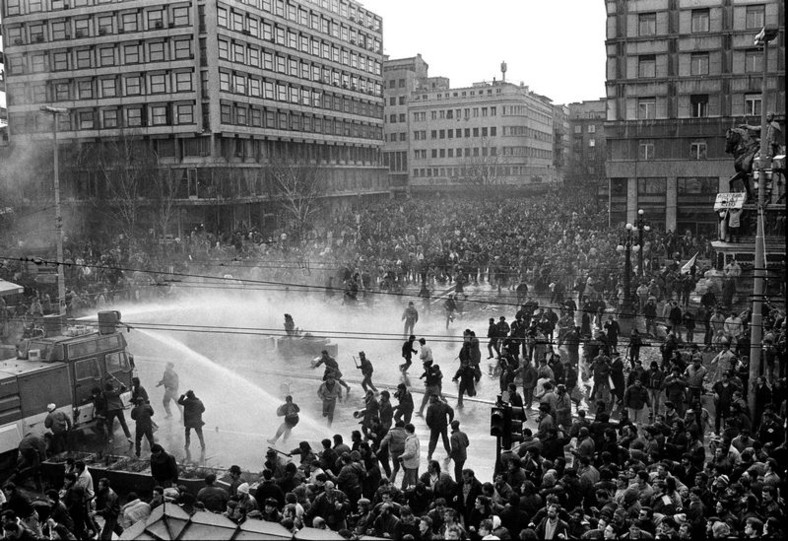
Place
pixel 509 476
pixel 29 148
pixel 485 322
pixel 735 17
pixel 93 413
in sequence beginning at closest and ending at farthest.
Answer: pixel 509 476 → pixel 93 413 → pixel 485 322 → pixel 735 17 → pixel 29 148

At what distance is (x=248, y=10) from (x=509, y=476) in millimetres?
56233

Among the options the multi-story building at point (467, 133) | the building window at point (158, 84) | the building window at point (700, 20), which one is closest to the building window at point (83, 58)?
the building window at point (158, 84)

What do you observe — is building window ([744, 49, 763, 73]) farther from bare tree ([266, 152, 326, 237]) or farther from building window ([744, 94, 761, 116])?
bare tree ([266, 152, 326, 237])

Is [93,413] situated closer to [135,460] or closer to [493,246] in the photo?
[135,460]

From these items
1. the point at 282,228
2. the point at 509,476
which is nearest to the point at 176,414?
the point at 509,476

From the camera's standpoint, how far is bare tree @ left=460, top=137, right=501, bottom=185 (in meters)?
101

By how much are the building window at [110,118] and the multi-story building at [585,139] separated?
278 ft

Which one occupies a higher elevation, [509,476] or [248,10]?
[248,10]

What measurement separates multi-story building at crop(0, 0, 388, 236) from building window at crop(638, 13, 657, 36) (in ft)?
92.6

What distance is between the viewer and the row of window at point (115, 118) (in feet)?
191

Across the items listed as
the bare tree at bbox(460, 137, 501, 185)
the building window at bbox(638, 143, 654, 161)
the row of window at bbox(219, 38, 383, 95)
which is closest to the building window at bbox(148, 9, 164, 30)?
the row of window at bbox(219, 38, 383, 95)

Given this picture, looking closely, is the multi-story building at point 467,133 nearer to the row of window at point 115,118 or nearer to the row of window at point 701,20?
the row of window at point 115,118

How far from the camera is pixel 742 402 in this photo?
14852mm

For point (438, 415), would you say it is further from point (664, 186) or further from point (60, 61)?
point (60, 61)
